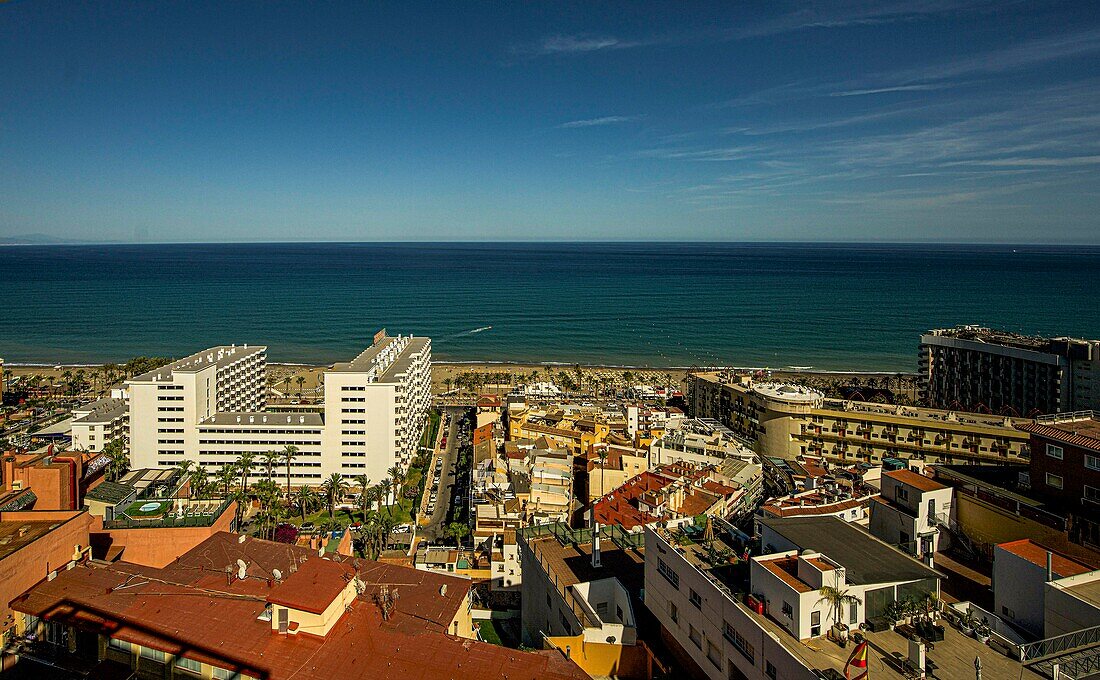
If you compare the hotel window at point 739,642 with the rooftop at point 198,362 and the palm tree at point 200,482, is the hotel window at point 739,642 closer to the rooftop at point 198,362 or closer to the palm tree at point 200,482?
the palm tree at point 200,482

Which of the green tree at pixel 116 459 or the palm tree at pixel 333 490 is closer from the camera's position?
the palm tree at pixel 333 490

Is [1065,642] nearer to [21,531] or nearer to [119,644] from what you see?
[119,644]

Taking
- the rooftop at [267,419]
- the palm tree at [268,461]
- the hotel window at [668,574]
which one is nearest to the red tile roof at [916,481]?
the hotel window at [668,574]

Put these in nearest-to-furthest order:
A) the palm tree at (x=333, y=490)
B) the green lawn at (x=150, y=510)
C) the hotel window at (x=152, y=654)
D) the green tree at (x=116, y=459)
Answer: the hotel window at (x=152, y=654)
the green lawn at (x=150, y=510)
the palm tree at (x=333, y=490)
the green tree at (x=116, y=459)

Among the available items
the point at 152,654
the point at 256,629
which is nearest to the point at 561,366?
the point at 256,629

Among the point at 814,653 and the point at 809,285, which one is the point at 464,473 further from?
the point at 809,285
